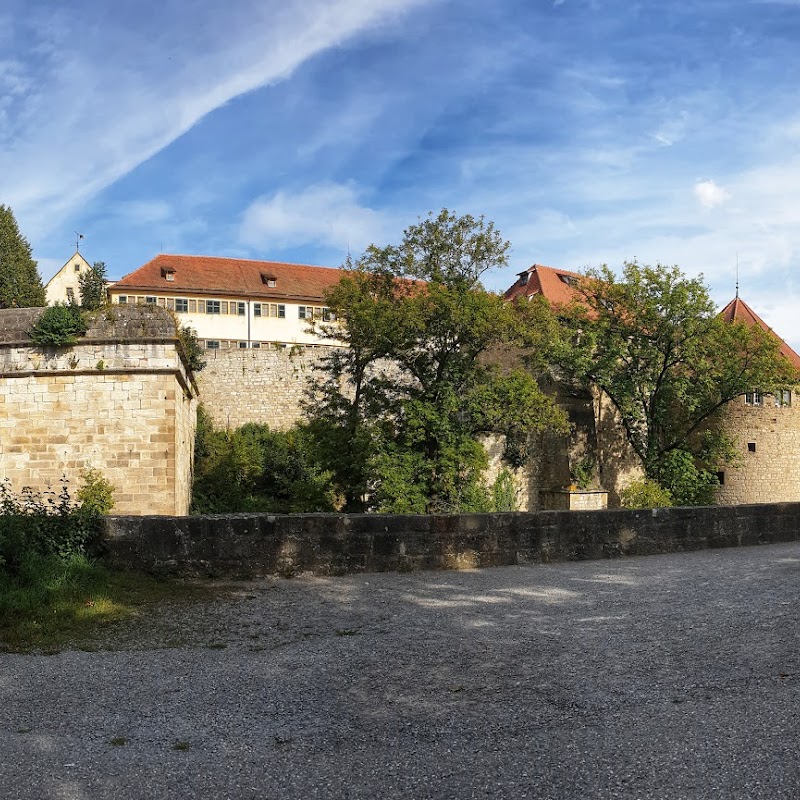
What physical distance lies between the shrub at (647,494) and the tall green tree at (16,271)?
32991mm

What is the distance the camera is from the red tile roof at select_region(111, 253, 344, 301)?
46625mm

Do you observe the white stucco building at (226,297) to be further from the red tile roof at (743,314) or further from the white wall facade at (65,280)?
the red tile roof at (743,314)

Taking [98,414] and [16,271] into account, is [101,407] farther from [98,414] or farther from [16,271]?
[16,271]

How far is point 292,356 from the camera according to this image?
107ft

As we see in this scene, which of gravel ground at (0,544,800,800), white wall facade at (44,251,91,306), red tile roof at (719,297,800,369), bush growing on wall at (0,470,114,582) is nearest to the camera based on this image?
gravel ground at (0,544,800,800)

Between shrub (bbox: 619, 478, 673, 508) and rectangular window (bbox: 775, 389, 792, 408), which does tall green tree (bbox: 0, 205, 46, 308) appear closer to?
shrub (bbox: 619, 478, 673, 508)

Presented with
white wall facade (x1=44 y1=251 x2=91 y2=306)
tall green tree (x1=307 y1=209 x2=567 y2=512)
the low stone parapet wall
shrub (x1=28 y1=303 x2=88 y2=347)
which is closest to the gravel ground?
the low stone parapet wall

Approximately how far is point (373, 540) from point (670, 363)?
24.0 metres

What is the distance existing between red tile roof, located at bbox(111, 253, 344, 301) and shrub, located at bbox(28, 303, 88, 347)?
32.3 metres

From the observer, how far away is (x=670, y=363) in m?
30.5

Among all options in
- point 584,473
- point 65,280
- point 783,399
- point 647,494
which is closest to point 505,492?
point 584,473

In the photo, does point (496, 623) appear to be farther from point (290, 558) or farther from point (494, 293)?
point (494, 293)

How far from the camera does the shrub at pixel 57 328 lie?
1389 cm

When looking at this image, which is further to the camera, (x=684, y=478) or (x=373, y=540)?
(x=684, y=478)
